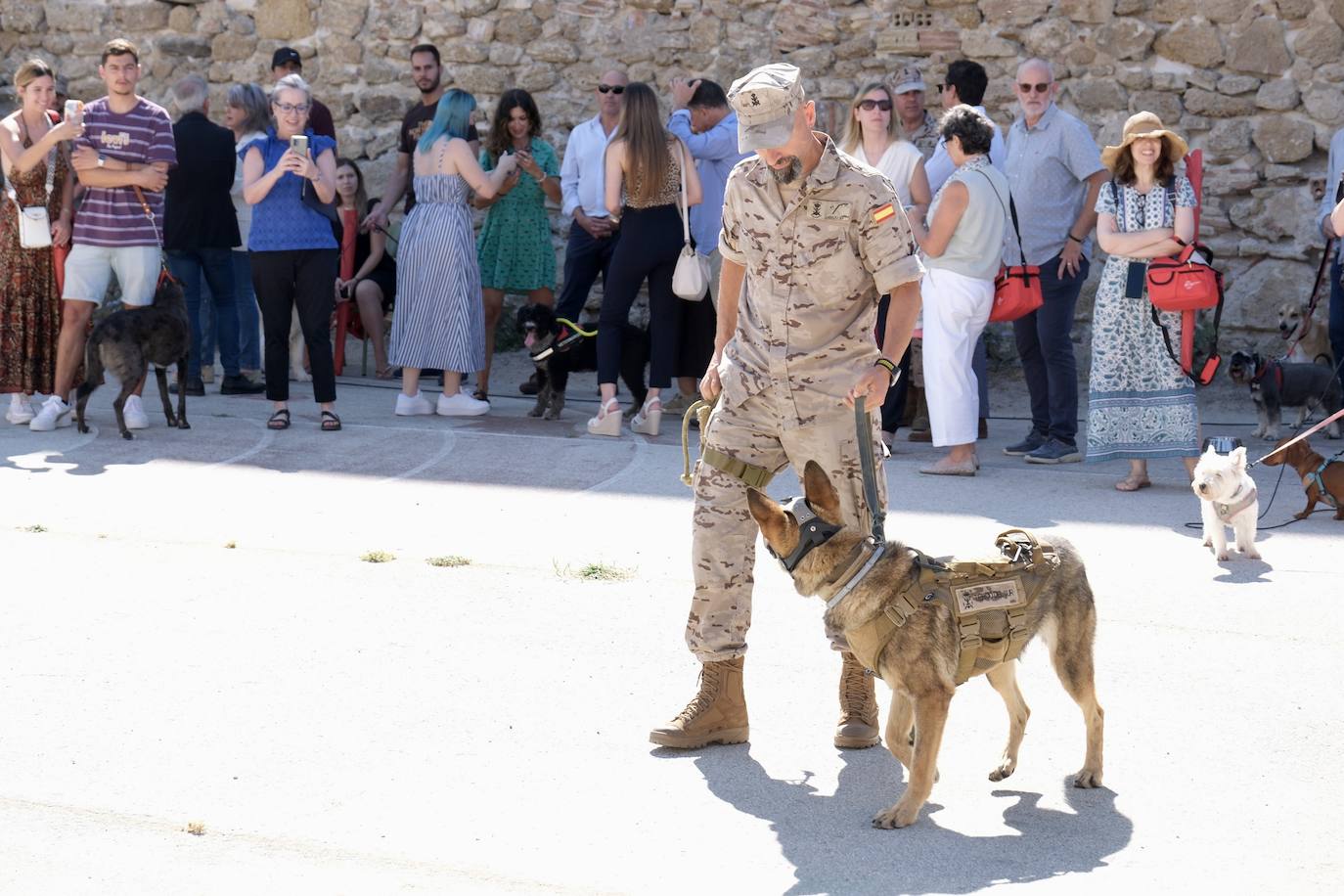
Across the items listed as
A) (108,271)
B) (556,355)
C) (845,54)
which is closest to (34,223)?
(108,271)

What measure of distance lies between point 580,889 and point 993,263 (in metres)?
5.19

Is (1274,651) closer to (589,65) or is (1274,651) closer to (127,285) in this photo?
(127,285)

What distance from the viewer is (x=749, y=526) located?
460cm

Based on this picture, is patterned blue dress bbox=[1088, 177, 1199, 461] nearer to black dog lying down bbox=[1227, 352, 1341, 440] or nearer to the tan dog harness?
black dog lying down bbox=[1227, 352, 1341, 440]

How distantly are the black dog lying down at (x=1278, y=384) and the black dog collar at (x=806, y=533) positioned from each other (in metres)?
5.85

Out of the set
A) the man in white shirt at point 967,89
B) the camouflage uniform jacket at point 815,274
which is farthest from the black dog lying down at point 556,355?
the camouflage uniform jacket at point 815,274

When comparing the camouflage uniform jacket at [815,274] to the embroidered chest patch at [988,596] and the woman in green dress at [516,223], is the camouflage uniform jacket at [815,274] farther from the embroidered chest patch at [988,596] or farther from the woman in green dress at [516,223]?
the woman in green dress at [516,223]

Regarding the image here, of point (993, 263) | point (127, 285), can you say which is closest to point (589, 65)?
point (127, 285)

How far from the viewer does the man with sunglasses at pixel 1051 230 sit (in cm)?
883

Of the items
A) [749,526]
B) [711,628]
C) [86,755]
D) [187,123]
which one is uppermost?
[187,123]

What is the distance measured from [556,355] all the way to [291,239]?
1718mm

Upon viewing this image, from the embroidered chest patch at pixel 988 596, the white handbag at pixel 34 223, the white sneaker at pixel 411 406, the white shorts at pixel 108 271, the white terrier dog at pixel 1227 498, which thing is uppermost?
the white handbag at pixel 34 223

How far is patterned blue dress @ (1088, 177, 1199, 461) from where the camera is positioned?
310 inches

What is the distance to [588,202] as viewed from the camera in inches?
407
